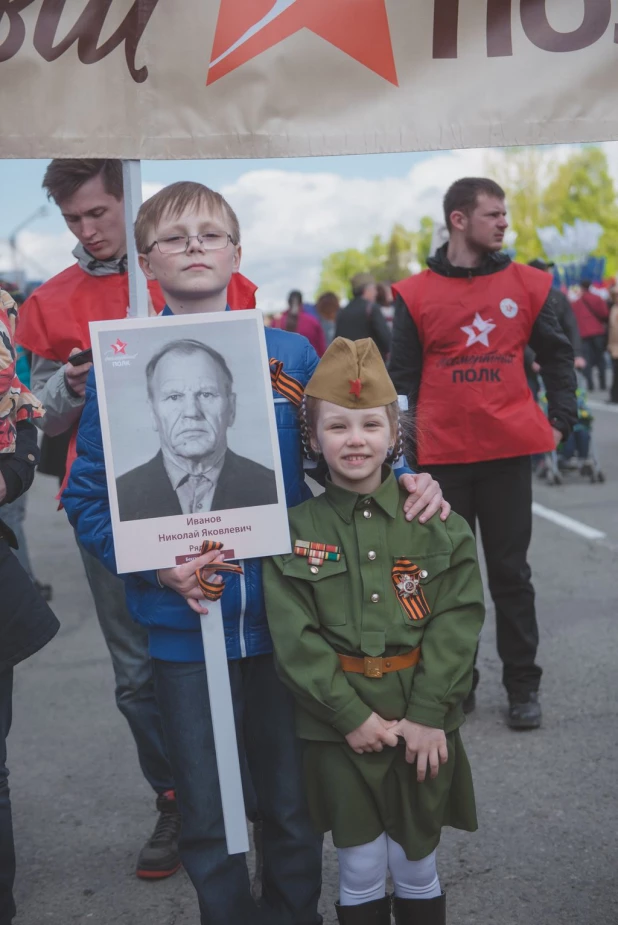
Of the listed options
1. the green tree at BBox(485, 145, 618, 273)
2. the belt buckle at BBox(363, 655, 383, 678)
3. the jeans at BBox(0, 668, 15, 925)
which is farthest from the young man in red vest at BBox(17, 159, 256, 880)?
the green tree at BBox(485, 145, 618, 273)

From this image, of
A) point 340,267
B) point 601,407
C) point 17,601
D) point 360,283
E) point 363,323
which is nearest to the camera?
point 17,601

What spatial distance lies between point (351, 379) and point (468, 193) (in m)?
2.27

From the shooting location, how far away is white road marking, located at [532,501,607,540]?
8234 mm

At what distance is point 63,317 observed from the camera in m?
3.37

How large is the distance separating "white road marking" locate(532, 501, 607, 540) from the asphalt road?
A: 5.51ft

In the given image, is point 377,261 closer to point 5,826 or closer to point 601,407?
point 601,407

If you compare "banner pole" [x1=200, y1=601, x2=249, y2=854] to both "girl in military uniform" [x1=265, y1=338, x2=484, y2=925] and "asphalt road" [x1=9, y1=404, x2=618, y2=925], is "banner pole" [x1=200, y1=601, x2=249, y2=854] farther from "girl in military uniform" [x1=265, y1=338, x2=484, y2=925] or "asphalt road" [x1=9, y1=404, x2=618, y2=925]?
"asphalt road" [x1=9, y1=404, x2=618, y2=925]

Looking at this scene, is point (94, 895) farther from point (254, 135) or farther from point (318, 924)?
point (254, 135)

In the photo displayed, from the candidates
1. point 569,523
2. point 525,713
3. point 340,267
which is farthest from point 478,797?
point 340,267

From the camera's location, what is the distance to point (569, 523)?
8.77 metres

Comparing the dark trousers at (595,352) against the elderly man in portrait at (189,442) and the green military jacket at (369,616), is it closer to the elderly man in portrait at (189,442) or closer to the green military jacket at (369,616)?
the green military jacket at (369,616)

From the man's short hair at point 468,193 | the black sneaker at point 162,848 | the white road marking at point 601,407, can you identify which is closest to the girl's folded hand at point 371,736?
the black sneaker at point 162,848

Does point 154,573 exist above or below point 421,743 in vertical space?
above

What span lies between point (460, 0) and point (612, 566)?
491 centimetres
